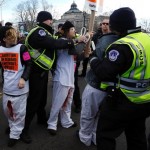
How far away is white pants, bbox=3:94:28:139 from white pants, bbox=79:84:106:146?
841mm

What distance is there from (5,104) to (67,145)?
1061 mm

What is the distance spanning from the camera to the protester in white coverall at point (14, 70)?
3.94 m

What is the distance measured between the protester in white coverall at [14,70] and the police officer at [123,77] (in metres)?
1.20

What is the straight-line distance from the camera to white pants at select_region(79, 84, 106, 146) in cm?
372

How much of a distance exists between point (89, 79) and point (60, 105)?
3.47 ft

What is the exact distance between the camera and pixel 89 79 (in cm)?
366

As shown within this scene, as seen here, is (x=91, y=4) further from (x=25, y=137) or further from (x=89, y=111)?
(x=25, y=137)

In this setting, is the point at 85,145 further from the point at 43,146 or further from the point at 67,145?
the point at 43,146

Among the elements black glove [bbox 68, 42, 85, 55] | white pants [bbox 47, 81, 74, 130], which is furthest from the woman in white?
black glove [bbox 68, 42, 85, 55]

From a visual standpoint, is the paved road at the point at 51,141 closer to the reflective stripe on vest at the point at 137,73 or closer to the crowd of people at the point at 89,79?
the crowd of people at the point at 89,79

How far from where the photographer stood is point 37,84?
429cm

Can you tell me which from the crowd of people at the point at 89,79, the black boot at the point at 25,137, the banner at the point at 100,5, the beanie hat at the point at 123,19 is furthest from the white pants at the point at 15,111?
the beanie hat at the point at 123,19

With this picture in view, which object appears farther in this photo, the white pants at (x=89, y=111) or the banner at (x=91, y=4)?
the banner at (x=91, y=4)

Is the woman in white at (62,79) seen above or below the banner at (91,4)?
below
